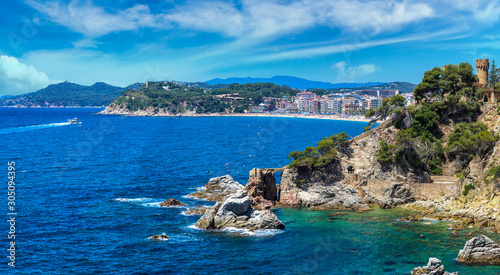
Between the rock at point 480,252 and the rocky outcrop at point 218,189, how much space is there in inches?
1195

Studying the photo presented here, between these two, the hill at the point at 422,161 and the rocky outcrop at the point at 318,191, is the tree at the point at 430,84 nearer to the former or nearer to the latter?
the hill at the point at 422,161

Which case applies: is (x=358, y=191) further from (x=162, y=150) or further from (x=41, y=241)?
(x=162, y=150)

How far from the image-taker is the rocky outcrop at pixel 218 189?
193ft

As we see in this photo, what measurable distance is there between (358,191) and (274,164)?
29.1 meters

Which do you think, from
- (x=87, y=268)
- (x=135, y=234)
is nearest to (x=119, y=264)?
(x=87, y=268)

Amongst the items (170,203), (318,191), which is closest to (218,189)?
(170,203)

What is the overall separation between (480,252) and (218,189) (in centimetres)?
3529

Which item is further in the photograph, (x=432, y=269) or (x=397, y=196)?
(x=397, y=196)

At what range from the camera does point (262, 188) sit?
5584cm

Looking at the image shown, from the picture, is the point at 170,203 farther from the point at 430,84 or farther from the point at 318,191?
the point at 430,84

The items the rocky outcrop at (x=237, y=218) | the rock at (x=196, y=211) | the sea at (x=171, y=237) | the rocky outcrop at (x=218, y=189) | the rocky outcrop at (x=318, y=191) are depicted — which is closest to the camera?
the sea at (x=171, y=237)

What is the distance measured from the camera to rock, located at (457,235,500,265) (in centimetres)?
3516

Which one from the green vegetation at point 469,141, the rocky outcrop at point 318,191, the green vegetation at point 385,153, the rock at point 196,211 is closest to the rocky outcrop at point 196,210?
the rock at point 196,211

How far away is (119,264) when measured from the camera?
119ft
